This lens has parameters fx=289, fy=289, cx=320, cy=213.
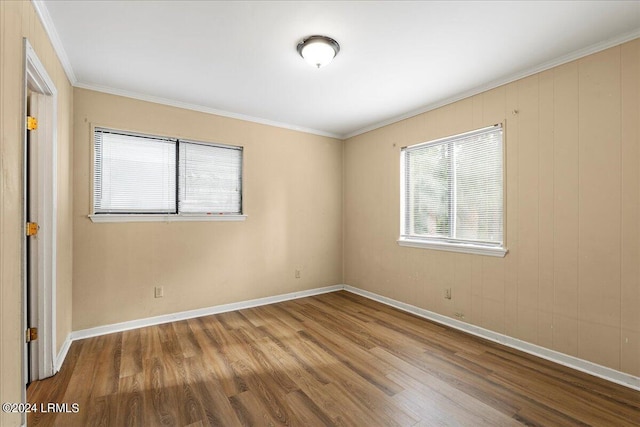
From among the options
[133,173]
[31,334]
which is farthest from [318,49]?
[31,334]

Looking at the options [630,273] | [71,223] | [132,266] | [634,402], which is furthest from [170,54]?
[634,402]

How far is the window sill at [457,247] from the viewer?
119 inches

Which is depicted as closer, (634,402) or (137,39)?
(634,402)

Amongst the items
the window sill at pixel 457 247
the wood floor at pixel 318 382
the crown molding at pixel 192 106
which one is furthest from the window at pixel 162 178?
the window sill at pixel 457 247

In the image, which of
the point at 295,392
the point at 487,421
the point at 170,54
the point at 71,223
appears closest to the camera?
the point at 487,421

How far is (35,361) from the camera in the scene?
2252mm

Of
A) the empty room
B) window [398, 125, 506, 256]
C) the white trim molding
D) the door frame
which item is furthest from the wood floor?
the white trim molding

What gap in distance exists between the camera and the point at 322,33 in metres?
2.27

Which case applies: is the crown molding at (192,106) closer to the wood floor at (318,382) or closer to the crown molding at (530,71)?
the crown molding at (530,71)

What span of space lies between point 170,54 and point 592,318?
4.24m

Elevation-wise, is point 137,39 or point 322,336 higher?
point 137,39

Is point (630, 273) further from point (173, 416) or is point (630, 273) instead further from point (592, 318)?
point (173, 416)

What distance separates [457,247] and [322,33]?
2.64 metres

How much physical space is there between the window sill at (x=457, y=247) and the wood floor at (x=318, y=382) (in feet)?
3.02
